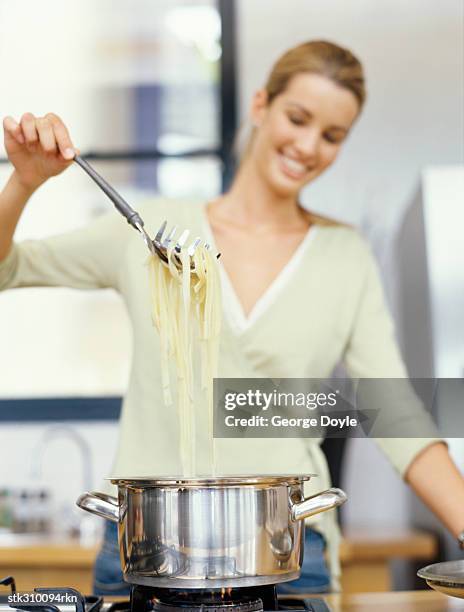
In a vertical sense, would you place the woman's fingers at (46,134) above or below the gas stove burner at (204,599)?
above

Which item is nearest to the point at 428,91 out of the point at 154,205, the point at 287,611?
the point at 154,205

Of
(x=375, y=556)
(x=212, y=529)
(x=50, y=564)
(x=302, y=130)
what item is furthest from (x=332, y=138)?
(x=50, y=564)

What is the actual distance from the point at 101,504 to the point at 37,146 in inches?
19.8

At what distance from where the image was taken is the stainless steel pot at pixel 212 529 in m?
0.82

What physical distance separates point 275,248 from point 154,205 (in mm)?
220

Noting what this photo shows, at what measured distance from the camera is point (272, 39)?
2744mm

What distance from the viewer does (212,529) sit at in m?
0.83

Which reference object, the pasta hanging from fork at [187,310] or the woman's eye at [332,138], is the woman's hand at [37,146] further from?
the woman's eye at [332,138]

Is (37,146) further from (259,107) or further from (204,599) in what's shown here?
(204,599)

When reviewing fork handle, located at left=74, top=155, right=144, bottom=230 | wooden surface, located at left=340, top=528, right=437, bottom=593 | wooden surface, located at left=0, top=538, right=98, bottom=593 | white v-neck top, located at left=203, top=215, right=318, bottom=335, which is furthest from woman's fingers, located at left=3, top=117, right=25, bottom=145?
wooden surface, located at left=340, top=528, right=437, bottom=593

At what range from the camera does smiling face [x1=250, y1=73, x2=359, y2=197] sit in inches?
56.8

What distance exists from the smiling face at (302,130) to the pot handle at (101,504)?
70 cm

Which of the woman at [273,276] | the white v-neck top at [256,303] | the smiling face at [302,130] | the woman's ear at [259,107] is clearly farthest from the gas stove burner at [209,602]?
the woman's ear at [259,107]

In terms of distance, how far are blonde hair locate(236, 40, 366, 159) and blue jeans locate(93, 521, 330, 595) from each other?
764 mm
